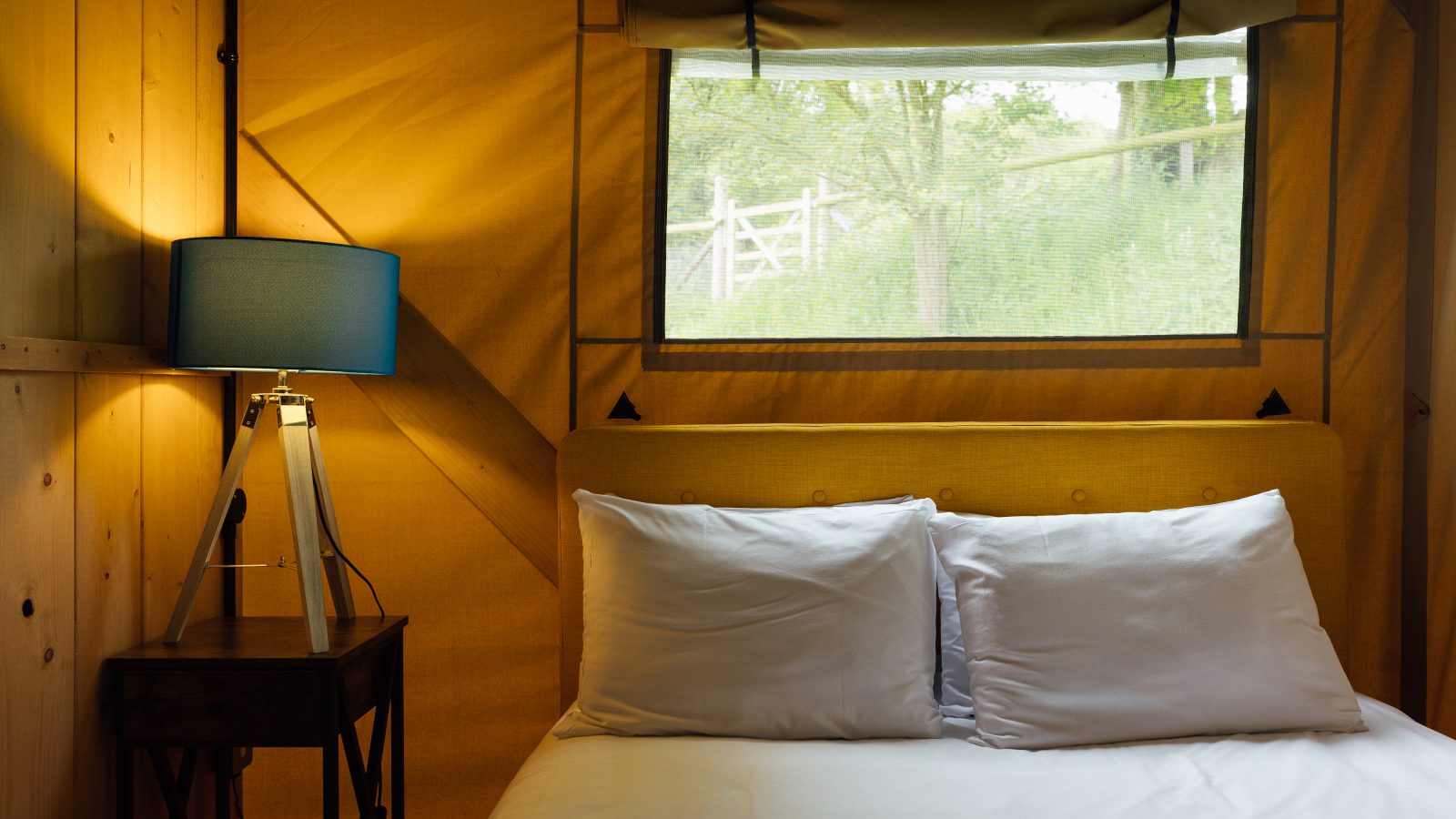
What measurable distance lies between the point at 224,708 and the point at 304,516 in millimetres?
384

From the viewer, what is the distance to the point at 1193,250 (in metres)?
2.30

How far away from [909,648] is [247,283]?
145 cm

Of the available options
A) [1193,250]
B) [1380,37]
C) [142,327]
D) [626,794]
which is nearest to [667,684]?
[626,794]

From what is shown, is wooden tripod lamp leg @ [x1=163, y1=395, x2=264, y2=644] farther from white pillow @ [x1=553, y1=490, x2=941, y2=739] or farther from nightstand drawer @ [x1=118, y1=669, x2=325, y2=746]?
white pillow @ [x1=553, y1=490, x2=941, y2=739]

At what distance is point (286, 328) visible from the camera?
1773 millimetres

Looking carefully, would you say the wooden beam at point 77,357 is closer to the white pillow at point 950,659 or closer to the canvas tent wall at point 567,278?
the canvas tent wall at point 567,278

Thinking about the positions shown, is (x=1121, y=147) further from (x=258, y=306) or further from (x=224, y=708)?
(x=224, y=708)

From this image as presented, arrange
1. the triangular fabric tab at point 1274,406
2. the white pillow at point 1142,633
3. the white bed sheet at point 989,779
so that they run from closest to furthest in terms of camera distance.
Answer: the white bed sheet at point 989,779 < the white pillow at point 1142,633 < the triangular fabric tab at point 1274,406

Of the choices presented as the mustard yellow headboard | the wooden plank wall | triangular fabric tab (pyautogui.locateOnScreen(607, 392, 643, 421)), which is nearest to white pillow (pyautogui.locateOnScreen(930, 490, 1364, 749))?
the mustard yellow headboard

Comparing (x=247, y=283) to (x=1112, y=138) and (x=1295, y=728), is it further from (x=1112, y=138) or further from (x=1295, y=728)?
(x=1295, y=728)

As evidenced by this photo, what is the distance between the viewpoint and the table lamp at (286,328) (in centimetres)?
176

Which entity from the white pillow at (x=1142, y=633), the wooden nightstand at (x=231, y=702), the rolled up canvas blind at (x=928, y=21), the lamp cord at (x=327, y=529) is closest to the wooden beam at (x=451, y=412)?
the lamp cord at (x=327, y=529)

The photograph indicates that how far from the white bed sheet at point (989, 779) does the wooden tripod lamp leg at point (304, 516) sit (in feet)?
1.70

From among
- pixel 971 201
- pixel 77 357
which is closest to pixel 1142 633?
pixel 971 201
